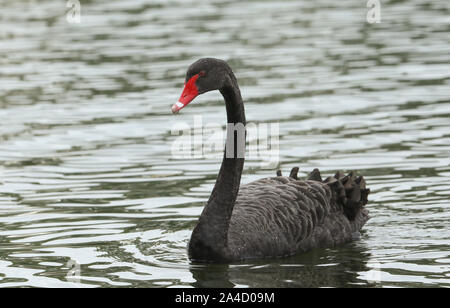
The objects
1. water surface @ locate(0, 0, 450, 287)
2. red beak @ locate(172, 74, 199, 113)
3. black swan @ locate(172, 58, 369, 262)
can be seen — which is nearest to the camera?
red beak @ locate(172, 74, 199, 113)

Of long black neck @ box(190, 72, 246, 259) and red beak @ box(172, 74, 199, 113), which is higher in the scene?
red beak @ box(172, 74, 199, 113)

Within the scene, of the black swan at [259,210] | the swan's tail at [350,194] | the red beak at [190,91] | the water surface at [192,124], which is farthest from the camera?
the swan's tail at [350,194]

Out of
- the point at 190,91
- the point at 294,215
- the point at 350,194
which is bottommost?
the point at 294,215

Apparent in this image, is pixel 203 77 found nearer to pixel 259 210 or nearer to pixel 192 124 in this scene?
pixel 259 210

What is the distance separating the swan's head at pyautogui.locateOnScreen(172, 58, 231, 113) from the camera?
7469 mm

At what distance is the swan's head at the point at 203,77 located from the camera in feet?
24.5

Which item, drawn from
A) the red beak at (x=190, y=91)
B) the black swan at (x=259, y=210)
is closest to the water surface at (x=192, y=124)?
the black swan at (x=259, y=210)

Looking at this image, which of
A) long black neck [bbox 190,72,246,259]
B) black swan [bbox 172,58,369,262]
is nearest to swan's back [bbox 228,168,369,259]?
black swan [bbox 172,58,369,262]

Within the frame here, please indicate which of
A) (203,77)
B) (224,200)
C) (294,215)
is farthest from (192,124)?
(203,77)

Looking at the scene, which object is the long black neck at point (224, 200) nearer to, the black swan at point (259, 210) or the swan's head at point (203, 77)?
the black swan at point (259, 210)

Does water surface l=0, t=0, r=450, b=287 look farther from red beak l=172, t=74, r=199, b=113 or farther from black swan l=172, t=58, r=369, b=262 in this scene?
red beak l=172, t=74, r=199, b=113

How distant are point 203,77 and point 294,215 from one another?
1411mm

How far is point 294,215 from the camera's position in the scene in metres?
8.28
